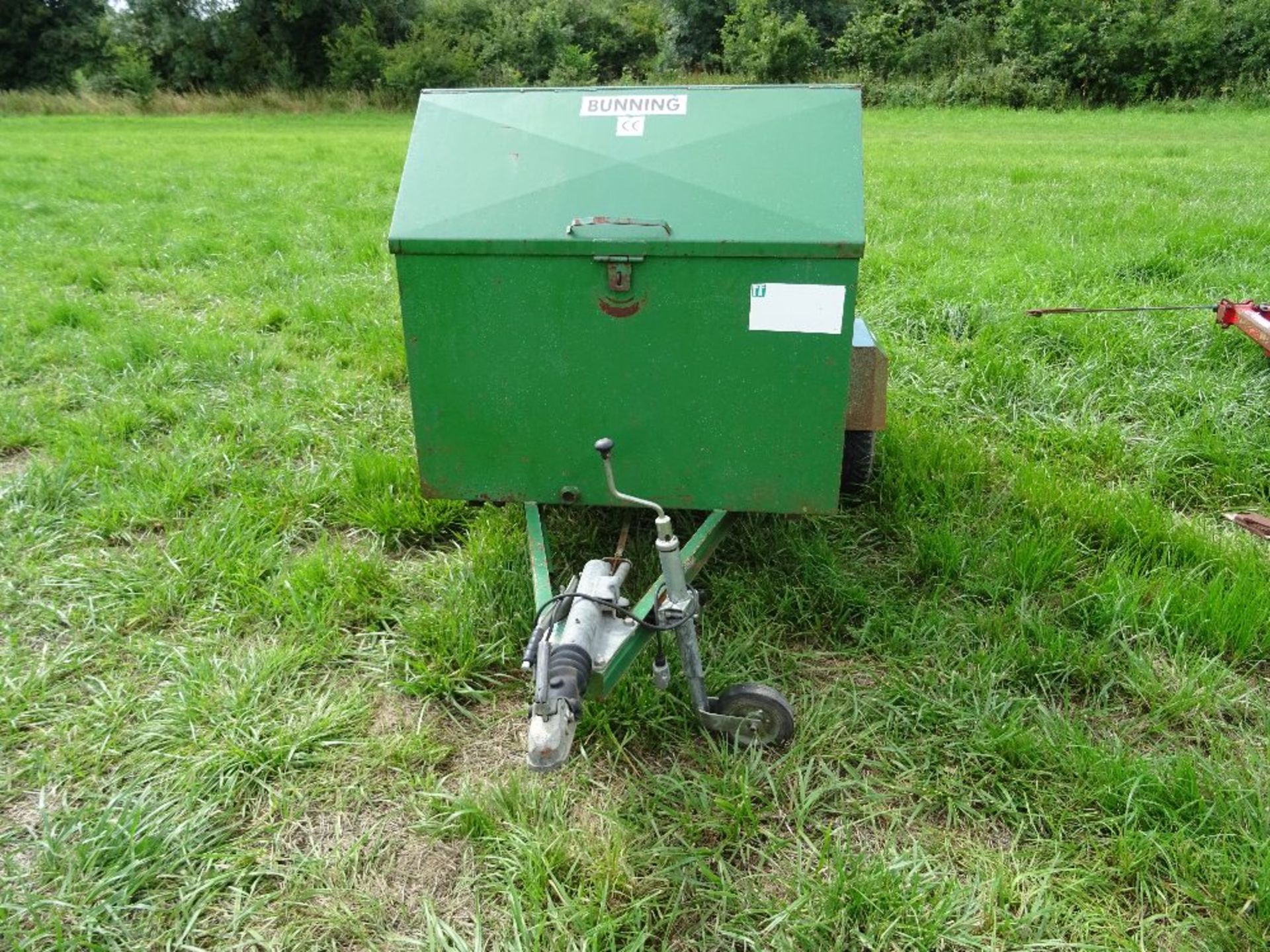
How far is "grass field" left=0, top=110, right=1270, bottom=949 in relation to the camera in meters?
1.86

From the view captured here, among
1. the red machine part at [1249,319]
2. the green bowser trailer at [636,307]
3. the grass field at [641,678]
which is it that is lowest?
the grass field at [641,678]

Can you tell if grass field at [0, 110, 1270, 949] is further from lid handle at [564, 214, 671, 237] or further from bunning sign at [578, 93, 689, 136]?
bunning sign at [578, 93, 689, 136]

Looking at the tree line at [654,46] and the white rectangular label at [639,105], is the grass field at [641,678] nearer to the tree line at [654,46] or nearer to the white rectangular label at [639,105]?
the white rectangular label at [639,105]

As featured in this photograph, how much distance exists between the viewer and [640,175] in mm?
2352

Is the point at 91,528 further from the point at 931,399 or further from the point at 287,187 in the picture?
the point at 287,187

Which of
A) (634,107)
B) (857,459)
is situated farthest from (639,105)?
(857,459)

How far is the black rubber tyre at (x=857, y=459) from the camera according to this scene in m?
3.12

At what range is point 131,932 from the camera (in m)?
1.81

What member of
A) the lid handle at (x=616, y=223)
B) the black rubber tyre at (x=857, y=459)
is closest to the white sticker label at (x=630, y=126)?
the lid handle at (x=616, y=223)

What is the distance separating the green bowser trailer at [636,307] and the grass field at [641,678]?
1.13 ft

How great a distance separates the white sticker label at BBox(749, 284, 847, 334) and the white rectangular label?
58 cm

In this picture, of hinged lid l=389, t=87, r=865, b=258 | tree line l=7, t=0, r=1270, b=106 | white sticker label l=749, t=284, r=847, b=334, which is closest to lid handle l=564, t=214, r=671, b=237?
hinged lid l=389, t=87, r=865, b=258

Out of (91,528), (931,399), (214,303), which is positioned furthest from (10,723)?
(214,303)

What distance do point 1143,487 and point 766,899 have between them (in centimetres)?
233
